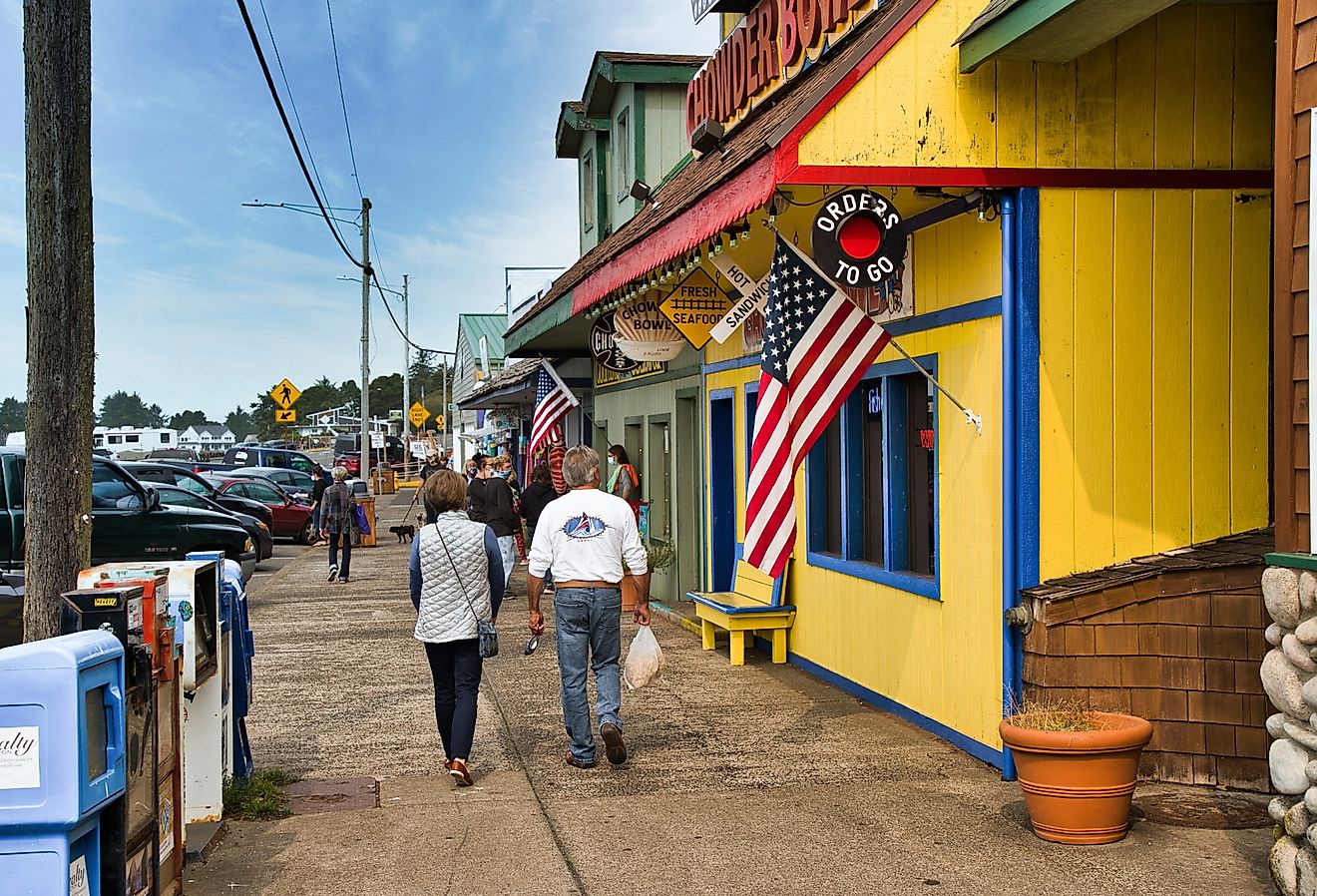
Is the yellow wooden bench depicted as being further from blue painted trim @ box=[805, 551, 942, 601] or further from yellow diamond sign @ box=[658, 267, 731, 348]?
yellow diamond sign @ box=[658, 267, 731, 348]

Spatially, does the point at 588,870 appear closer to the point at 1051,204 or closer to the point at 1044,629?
the point at 1044,629

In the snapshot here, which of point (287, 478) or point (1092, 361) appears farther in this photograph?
point (287, 478)

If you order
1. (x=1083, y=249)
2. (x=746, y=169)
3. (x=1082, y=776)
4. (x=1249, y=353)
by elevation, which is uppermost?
(x=746, y=169)

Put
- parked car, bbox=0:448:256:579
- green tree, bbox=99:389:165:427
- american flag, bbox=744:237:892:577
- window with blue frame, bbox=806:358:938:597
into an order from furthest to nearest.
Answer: green tree, bbox=99:389:165:427, parked car, bbox=0:448:256:579, window with blue frame, bbox=806:358:938:597, american flag, bbox=744:237:892:577

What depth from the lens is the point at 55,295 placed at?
245 inches

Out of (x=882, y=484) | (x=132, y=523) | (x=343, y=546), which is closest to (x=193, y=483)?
(x=343, y=546)

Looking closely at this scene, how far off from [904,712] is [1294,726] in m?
3.80

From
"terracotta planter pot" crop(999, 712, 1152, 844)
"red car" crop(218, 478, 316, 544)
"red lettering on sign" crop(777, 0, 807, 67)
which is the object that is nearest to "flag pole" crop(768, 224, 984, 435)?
"terracotta planter pot" crop(999, 712, 1152, 844)

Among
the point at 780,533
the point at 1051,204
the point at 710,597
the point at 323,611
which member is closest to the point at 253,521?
the point at 323,611

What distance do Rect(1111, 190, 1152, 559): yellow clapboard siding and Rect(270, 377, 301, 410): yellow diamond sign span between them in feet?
92.8

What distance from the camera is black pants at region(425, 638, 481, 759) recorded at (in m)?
7.50

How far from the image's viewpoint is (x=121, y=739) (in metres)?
4.48

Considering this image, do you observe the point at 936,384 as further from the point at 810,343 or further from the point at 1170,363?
the point at 1170,363

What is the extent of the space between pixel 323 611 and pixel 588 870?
10900mm
